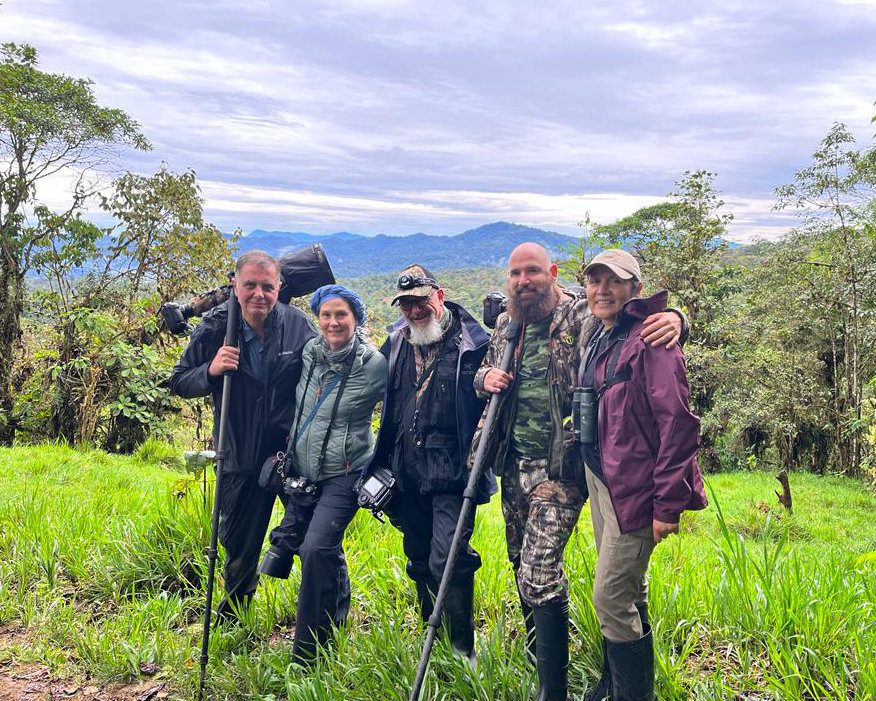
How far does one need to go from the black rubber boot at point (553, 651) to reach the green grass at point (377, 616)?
0.13 meters

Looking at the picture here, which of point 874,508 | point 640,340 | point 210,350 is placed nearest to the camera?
point 640,340

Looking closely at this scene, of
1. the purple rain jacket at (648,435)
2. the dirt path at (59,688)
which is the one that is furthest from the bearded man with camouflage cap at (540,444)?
the dirt path at (59,688)

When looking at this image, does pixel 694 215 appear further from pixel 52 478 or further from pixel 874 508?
pixel 52 478

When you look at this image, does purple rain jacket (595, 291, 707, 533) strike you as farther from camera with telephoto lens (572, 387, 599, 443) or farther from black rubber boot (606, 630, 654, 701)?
black rubber boot (606, 630, 654, 701)

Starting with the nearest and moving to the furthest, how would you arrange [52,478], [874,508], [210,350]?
[210,350]
[52,478]
[874,508]

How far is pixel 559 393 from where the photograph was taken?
10.8 feet

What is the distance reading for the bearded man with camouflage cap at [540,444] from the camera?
10.2ft

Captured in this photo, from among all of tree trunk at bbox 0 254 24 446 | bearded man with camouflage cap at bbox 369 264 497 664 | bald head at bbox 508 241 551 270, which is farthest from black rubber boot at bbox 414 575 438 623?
tree trunk at bbox 0 254 24 446

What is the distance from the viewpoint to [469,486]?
130 inches

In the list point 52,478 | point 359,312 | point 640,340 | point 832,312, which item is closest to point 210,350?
point 359,312

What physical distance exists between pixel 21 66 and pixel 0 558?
49.0 ft

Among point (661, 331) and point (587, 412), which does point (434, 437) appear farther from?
point (661, 331)

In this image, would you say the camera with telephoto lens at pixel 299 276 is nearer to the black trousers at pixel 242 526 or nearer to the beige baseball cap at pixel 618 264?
the black trousers at pixel 242 526

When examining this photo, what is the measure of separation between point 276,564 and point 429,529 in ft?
3.18
